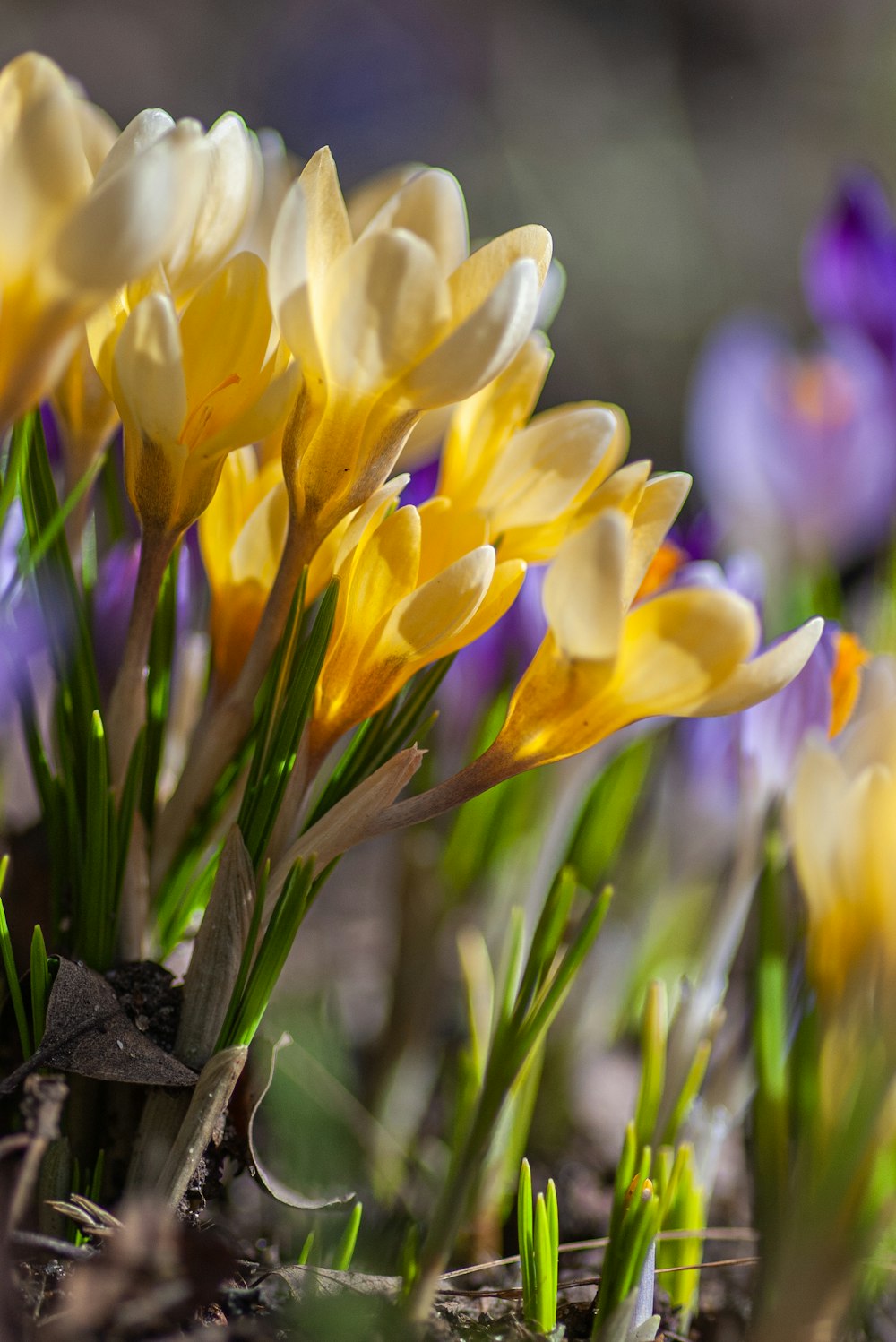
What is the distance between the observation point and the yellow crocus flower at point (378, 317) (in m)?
0.33

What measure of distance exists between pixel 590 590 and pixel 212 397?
0.48ft

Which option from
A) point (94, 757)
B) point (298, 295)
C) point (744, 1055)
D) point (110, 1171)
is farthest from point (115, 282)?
point (744, 1055)

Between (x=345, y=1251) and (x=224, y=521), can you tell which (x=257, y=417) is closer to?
(x=224, y=521)

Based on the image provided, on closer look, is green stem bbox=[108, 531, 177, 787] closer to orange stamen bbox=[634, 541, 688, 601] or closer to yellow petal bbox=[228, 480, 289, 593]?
yellow petal bbox=[228, 480, 289, 593]

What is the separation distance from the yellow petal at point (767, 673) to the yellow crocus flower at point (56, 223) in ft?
0.72

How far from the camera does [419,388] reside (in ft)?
1.15

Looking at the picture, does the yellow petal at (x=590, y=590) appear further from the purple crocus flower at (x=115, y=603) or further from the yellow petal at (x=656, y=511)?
the purple crocus flower at (x=115, y=603)

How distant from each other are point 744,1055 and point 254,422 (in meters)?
0.42

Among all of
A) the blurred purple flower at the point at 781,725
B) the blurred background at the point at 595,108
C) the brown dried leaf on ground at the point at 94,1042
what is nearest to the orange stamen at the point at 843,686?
the blurred purple flower at the point at 781,725

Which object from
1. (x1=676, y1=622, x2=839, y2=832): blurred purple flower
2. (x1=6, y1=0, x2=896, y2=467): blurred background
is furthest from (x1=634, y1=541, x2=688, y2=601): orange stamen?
(x1=6, y1=0, x2=896, y2=467): blurred background

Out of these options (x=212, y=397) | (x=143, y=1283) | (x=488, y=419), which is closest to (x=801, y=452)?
(x=488, y=419)

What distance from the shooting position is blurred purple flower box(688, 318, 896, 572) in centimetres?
86

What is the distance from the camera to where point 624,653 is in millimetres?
353

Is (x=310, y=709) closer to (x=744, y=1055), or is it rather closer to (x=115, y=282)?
(x=115, y=282)
